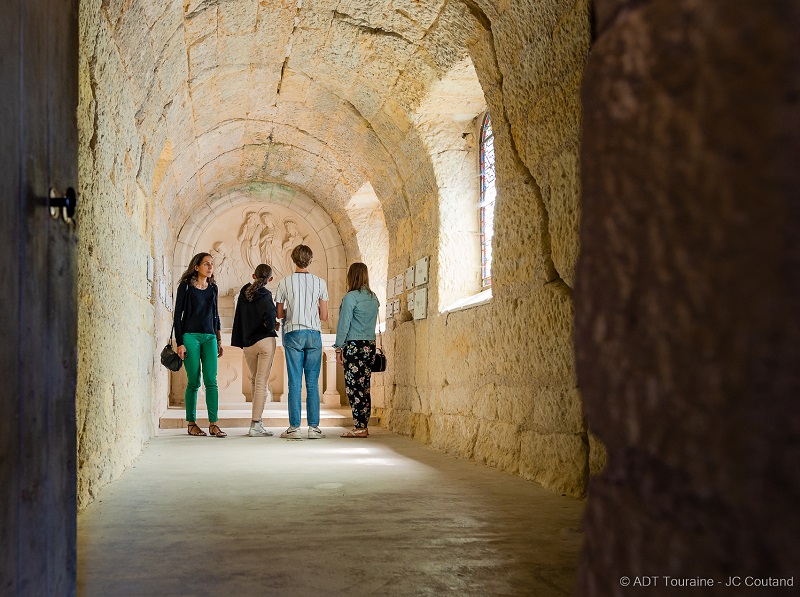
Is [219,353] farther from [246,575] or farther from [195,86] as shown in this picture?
[246,575]

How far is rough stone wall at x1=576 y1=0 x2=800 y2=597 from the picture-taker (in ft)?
2.08

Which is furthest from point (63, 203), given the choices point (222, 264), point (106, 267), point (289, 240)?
point (289, 240)

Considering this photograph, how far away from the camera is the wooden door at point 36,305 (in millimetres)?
1291

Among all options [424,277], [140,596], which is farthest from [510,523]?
[424,277]

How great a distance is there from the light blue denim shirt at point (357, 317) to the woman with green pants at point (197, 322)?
3.58ft

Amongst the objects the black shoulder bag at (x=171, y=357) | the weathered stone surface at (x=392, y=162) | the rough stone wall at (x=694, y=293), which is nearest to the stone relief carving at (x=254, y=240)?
the weathered stone surface at (x=392, y=162)

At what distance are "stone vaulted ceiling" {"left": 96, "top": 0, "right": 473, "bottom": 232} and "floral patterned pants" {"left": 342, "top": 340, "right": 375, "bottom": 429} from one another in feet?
4.70

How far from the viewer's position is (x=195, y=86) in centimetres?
611

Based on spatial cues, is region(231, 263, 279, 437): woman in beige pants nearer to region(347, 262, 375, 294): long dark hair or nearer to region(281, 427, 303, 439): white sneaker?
region(281, 427, 303, 439): white sneaker

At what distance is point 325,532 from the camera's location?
8.66ft

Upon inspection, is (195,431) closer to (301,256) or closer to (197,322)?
(197,322)

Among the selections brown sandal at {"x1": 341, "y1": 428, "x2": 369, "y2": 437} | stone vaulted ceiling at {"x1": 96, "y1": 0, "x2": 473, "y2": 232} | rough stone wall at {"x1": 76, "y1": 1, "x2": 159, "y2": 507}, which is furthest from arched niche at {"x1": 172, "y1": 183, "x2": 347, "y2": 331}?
rough stone wall at {"x1": 76, "y1": 1, "x2": 159, "y2": 507}

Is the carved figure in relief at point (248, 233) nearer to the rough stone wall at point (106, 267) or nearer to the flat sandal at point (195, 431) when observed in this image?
the flat sandal at point (195, 431)

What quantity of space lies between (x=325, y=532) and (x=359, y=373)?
13.7ft
